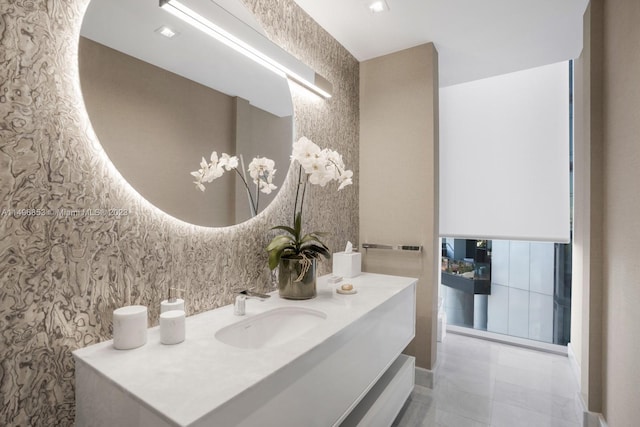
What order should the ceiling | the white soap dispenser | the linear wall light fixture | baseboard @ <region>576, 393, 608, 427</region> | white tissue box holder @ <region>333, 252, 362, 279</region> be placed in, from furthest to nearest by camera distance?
white tissue box holder @ <region>333, 252, 362, 279</region>, the ceiling, baseboard @ <region>576, 393, 608, 427</region>, the linear wall light fixture, the white soap dispenser

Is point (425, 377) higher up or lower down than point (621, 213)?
lower down

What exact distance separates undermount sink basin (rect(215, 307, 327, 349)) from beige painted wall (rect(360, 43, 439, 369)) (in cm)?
120

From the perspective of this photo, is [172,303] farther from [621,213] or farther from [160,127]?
[621,213]

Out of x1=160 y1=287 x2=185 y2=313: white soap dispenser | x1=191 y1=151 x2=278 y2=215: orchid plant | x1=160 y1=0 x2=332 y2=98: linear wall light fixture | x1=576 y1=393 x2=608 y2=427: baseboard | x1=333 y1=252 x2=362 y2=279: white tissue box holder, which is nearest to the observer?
x1=160 y1=287 x2=185 y2=313: white soap dispenser

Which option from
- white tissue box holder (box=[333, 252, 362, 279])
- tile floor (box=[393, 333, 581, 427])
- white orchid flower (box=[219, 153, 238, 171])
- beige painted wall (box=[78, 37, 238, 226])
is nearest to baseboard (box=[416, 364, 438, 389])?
tile floor (box=[393, 333, 581, 427])

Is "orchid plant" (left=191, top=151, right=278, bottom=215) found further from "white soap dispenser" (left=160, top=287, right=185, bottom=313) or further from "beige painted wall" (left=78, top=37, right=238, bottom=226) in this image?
"white soap dispenser" (left=160, top=287, right=185, bottom=313)

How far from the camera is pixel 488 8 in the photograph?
6.11 ft

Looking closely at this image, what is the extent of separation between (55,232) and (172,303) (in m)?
0.39

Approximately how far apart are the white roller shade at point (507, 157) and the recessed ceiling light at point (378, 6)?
135cm

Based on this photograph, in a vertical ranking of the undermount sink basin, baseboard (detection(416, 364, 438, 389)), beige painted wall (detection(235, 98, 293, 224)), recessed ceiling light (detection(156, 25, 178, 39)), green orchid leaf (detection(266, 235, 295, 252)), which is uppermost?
recessed ceiling light (detection(156, 25, 178, 39))

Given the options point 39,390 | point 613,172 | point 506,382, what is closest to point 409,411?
point 506,382

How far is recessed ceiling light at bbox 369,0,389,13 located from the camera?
1810 mm

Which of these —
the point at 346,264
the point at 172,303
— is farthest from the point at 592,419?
the point at 172,303

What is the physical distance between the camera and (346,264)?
1968mm
